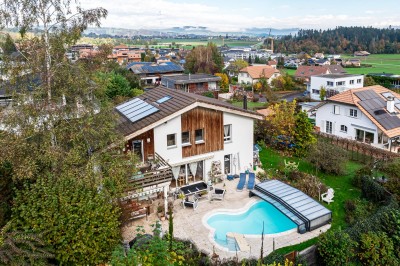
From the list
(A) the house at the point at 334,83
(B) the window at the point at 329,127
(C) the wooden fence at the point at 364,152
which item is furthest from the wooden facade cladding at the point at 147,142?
(A) the house at the point at 334,83

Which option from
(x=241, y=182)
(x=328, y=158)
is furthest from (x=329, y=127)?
(x=241, y=182)

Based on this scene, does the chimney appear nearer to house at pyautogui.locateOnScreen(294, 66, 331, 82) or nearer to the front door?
the front door

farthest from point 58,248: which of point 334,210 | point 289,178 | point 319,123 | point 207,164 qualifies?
point 319,123

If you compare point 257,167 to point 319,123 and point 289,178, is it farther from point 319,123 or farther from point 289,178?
point 319,123

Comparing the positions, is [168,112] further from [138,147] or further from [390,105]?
[390,105]

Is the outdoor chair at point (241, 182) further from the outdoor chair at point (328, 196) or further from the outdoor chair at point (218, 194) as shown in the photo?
the outdoor chair at point (328, 196)
